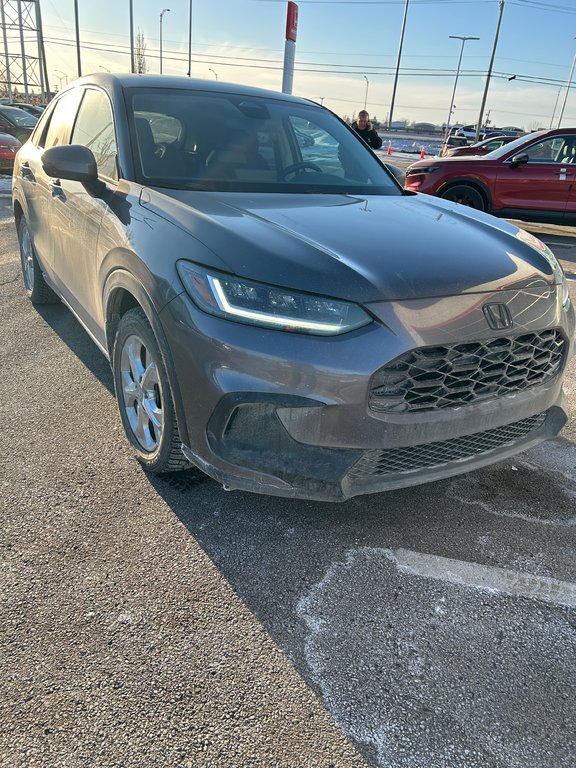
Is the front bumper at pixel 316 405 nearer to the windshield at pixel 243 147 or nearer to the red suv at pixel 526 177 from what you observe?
the windshield at pixel 243 147

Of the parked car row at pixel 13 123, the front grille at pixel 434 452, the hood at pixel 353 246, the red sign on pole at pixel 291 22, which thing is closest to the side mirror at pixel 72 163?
the hood at pixel 353 246

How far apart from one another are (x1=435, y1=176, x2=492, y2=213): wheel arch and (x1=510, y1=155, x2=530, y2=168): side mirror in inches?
21.2

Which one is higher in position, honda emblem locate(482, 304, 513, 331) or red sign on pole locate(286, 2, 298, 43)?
red sign on pole locate(286, 2, 298, 43)

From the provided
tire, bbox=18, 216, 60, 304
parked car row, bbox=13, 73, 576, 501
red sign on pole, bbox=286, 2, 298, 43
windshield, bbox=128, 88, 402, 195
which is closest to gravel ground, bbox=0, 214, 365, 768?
parked car row, bbox=13, 73, 576, 501

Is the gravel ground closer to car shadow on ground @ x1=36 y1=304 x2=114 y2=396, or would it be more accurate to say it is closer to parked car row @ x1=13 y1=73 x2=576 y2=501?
parked car row @ x1=13 y1=73 x2=576 y2=501

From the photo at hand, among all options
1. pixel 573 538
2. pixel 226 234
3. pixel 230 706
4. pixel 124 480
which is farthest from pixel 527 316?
pixel 124 480

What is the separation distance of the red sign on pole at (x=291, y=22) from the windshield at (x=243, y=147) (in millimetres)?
7446

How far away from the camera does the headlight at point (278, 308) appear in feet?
6.19

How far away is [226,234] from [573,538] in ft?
6.14

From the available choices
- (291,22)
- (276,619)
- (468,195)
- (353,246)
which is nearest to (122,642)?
(276,619)

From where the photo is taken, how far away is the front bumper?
6.12 ft

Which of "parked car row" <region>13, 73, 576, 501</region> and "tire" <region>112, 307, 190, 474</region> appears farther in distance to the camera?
"tire" <region>112, 307, 190, 474</region>

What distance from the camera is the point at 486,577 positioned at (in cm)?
214

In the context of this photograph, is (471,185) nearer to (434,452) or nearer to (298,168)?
(298,168)
